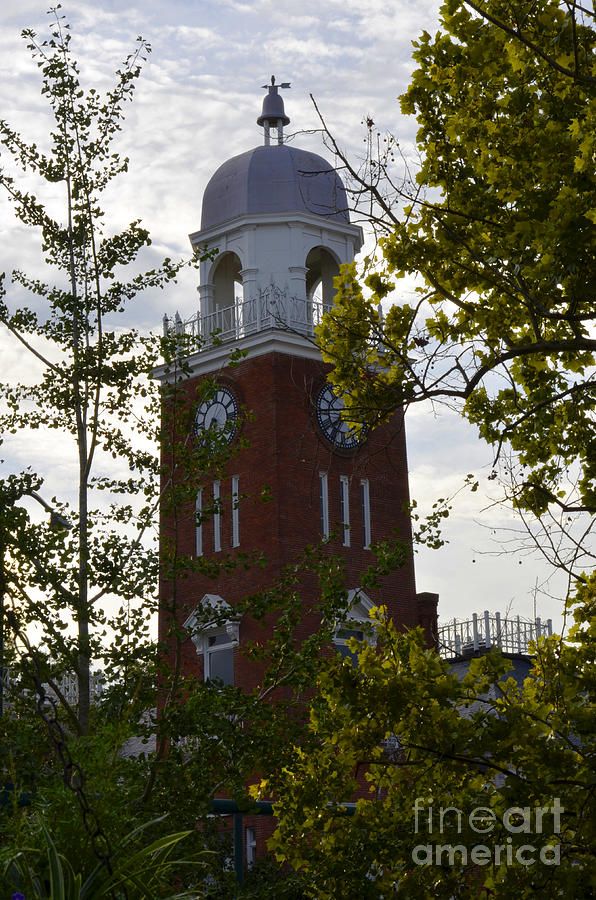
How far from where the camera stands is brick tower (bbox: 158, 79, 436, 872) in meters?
36.3

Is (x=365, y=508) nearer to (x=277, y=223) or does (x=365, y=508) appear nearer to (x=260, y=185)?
(x=277, y=223)

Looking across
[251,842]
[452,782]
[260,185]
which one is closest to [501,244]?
[452,782]

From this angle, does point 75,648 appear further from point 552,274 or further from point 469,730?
point 552,274

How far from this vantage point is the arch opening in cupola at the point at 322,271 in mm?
40500

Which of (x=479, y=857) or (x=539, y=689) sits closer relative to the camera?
(x=479, y=857)

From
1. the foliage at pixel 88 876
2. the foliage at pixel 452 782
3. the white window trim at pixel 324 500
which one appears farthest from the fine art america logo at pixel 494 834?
the white window trim at pixel 324 500

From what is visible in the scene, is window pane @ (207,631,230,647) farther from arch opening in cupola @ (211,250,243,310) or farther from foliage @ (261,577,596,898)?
foliage @ (261,577,596,898)

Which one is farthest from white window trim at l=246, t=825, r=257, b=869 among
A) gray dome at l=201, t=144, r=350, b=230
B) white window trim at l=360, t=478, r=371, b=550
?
gray dome at l=201, t=144, r=350, b=230

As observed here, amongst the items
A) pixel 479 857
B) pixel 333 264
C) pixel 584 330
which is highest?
pixel 333 264

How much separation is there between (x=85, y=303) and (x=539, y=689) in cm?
601

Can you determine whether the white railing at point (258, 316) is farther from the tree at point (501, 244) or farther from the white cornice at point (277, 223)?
the tree at point (501, 244)

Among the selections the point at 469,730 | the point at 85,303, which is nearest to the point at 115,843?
the point at 469,730

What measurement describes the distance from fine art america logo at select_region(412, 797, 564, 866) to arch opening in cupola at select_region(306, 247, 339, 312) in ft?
104

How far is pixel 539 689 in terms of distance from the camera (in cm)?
863
